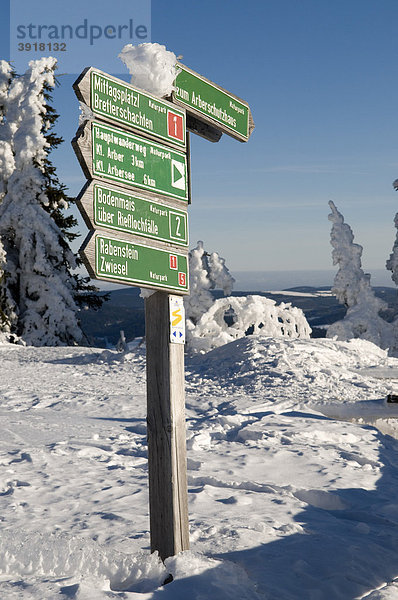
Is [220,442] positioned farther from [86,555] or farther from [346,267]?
[346,267]

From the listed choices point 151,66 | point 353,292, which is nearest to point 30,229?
point 353,292

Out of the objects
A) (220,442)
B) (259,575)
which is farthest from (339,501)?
(220,442)

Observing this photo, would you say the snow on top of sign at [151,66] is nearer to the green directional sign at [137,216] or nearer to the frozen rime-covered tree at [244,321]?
the green directional sign at [137,216]

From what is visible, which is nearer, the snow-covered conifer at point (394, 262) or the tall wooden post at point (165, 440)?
the tall wooden post at point (165, 440)

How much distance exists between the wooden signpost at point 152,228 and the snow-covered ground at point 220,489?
55 centimetres

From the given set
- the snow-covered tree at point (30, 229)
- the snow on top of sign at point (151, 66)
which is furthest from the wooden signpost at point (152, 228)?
the snow-covered tree at point (30, 229)

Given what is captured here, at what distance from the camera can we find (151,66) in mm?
4582

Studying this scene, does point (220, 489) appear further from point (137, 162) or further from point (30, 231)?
point (30, 231)

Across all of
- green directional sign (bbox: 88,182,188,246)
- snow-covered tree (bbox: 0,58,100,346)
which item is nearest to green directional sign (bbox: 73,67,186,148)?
green directional sign (bbox: 88,182,188,246)

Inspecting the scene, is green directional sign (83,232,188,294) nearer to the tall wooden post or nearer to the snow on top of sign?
the tall wooden post

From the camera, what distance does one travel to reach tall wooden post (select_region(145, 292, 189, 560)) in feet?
14.4

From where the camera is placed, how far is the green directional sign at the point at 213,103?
4.91 m

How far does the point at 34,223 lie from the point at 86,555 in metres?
21.7

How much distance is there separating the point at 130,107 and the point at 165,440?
2.37m
